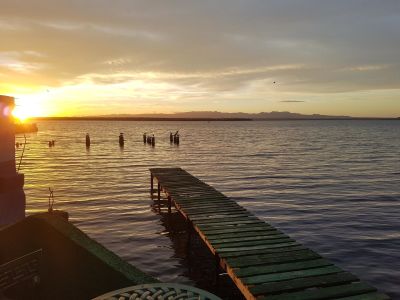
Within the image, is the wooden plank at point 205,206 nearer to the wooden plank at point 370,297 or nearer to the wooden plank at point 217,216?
the wooden plank at point 217,216

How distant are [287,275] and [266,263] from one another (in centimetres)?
86

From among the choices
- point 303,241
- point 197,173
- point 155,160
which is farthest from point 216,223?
point 155,160

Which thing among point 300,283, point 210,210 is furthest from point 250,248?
point 210,210

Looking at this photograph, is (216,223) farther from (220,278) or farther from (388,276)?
(388,276)

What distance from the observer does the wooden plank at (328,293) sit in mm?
8273

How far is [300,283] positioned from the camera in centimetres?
893

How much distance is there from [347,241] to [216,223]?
25.0 ft

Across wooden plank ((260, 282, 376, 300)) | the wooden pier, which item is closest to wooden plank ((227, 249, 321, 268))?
the wooden pier

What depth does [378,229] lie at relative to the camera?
66.0 feet

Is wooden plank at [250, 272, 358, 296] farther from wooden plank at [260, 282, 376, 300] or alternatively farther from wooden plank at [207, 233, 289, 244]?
wooden plank at [207, 233, 289, 244]

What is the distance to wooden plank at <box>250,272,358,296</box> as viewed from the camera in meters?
8.55

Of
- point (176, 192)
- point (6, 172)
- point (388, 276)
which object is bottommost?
point (388, 276)

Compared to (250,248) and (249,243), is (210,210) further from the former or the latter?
(250,248)

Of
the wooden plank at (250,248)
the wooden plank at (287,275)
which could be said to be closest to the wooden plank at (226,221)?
the wooden plank at (250,248)
